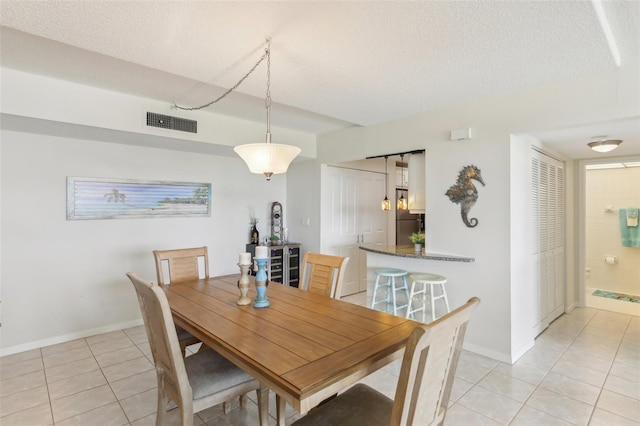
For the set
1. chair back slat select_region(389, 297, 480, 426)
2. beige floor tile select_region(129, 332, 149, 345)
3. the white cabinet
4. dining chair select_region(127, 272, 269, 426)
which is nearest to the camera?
chair back slat select_region(389, 297, 480, 426)

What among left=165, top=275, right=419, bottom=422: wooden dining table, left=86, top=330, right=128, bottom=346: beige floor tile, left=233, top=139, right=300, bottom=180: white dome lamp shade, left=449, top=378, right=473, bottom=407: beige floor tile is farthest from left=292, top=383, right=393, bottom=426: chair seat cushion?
Answer: left=86, top=330, right=128, bottom=346: beige floor tile

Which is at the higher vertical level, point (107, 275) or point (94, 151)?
point (94, 151)

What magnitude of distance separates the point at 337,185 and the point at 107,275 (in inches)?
128

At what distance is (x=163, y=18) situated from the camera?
67.4 inches

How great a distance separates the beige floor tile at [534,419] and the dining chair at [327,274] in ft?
4.69

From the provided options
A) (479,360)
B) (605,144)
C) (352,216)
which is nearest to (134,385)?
(479,360)

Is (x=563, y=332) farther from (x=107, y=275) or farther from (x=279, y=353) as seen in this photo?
(x=107, y=275)

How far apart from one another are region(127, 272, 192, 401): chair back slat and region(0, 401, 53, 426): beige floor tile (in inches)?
45.1

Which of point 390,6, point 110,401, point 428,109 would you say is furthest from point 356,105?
point 110,401

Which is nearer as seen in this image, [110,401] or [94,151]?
[110,401]

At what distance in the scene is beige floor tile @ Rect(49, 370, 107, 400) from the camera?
244cm

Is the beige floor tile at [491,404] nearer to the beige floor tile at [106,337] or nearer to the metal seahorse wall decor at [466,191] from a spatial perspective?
the metal seahorse wall decor at [466,191]

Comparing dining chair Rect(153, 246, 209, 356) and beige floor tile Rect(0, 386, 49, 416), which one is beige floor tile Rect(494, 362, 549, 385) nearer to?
dining chair Rect(153, 246, 209, 356)

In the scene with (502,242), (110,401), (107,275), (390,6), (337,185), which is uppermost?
(390,6)
